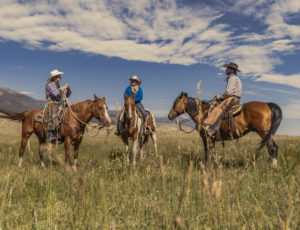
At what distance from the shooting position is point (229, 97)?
7.90m

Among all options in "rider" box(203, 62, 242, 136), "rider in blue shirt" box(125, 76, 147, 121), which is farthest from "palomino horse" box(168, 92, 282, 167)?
"rider in blue shirt" box(125, 76, 147, 121)

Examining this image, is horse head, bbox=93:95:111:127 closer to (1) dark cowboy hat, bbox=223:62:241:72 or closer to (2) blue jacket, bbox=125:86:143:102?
(2) blue jacket, bbox=125:86:143:102

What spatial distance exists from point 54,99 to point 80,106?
98 cm

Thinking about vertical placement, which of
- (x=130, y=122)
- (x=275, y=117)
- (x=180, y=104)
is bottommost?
(x=130, y=122)

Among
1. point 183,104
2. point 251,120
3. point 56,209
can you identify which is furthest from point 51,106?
point 251,120

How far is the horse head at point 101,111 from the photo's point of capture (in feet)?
25.1

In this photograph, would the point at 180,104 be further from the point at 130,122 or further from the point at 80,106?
the point at 80,106

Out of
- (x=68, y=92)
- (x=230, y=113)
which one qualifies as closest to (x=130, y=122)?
(x=68, y=92)

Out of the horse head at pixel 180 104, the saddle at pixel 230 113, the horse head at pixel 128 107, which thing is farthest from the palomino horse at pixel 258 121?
the horse head at pixel 128 107

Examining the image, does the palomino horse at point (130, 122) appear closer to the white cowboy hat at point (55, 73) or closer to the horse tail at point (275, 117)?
the white cowboy hat at point (55, 73)

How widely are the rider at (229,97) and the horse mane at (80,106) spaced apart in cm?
405

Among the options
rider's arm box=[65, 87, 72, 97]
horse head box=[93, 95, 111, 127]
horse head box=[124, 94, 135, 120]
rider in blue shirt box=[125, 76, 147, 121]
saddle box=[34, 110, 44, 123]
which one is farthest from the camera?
rider in blue shirt box=[125, 76, 147, 121]

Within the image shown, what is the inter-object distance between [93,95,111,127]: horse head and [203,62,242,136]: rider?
325 cm

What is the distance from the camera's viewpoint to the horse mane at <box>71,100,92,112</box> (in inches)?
320
